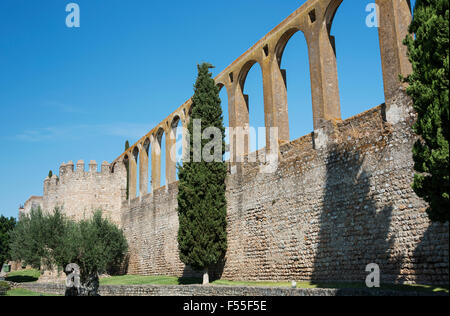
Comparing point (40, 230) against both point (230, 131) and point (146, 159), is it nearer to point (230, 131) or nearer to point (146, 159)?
point (146, 159)

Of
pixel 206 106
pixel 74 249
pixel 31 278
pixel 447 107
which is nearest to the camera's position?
pixel 447 107

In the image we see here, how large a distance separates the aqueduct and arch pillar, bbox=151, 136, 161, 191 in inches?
66.4

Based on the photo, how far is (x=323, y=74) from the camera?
13641 mm

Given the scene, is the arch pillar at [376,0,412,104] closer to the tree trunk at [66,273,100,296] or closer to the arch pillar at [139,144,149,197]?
the tree trunk at [66,273,100,296]

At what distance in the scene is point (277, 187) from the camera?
47.7ft

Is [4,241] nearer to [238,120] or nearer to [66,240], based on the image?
[66,240]

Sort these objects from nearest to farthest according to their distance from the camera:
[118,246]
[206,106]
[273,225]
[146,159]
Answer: [273,225], [206,106], [118,246], [146,159]

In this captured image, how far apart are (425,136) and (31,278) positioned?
27.5 metres

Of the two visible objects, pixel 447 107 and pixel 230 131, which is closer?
pixel 447 107

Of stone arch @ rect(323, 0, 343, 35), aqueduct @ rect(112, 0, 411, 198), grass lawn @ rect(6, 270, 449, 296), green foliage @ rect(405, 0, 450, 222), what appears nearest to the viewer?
green foliage @ rect(405, 0, 450, 222)

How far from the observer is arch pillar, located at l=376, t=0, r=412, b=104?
36.4 feet

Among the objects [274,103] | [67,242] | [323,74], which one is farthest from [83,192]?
[323,74]

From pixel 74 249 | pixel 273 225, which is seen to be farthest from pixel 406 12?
pixel 74 249

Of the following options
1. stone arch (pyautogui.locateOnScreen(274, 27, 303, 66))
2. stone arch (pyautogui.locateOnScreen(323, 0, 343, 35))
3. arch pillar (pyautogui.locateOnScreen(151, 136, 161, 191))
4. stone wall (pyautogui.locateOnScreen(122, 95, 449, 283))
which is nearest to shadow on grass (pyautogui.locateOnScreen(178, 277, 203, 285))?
stone wall (pyautogui.locateOnScreen(122, 95, 449, 283))
